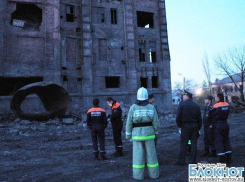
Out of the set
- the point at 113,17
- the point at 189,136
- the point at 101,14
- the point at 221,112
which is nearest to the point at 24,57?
the point at 101,14

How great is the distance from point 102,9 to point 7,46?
10.1 m

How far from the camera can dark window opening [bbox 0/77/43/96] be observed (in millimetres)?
20578

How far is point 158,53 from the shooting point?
25016 millimetres

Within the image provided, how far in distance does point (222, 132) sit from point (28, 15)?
72.2 ft

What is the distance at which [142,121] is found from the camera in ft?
15.4

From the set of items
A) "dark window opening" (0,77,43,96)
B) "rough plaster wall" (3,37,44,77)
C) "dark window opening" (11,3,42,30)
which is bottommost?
"dark window opening" (0,77,43,96)

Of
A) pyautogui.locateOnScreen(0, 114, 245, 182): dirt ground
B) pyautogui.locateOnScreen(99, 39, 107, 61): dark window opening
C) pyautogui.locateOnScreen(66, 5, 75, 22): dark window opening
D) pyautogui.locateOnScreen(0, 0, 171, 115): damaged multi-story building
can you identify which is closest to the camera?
pyautogui.locateOnScreen(0, 114, 245, 182): dirt ground

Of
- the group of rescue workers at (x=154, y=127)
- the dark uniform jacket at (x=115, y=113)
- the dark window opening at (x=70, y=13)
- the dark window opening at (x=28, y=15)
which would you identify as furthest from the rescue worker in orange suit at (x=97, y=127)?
the dark window opening at (x=70, y=13)

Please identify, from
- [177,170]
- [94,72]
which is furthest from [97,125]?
[94,72]

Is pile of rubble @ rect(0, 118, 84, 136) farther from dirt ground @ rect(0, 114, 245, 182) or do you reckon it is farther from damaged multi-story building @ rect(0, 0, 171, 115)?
damaged multi-story building @ rect(0, 0, 171, 115)

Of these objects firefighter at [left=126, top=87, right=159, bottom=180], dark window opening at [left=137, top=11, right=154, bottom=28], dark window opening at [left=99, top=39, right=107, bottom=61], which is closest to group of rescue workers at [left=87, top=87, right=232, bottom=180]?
firefighter at [left=126, top=87, right=159, bottom=180]

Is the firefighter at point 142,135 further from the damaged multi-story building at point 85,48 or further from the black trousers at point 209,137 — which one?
the damaged multi-story building at point 85,48

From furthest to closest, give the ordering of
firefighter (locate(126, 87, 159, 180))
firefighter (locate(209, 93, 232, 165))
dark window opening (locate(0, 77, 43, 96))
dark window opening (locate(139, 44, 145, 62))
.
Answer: dark window opening (locate(139, 44, 145, 62)) < dark window opening (locate(0, 77, 43, 96)) < firefighter (locate(209, 93, 232, 165)) < firefighter (locate(126, 87, 159, 180))

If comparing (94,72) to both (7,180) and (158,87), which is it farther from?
(7,180)
